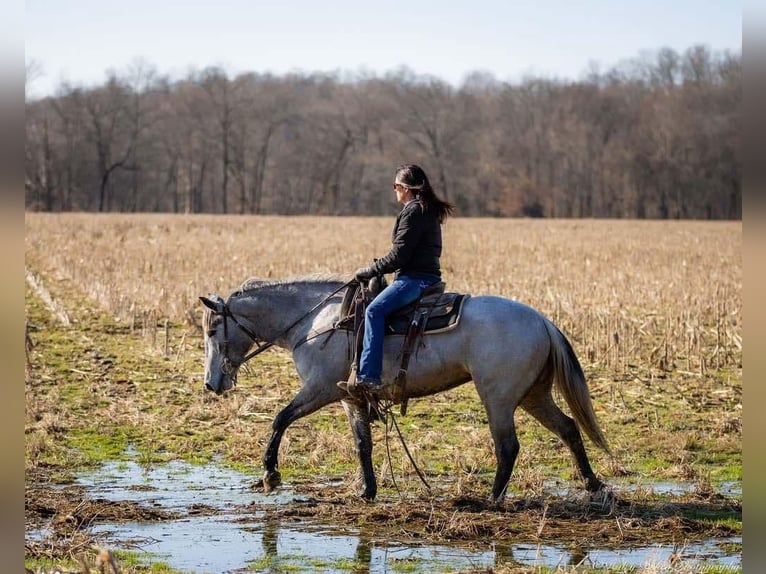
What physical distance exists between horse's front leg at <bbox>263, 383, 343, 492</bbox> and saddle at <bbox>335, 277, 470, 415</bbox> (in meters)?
0.32

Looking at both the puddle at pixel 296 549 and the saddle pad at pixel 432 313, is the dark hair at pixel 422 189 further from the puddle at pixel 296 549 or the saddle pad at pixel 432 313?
the puddle at pixel 296 549

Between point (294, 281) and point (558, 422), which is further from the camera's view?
point (294, 281)

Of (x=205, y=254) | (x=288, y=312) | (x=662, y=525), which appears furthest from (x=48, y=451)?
(x=205, y=254)

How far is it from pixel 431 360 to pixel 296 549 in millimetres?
2098

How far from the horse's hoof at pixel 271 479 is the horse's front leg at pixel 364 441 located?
0.70 meters

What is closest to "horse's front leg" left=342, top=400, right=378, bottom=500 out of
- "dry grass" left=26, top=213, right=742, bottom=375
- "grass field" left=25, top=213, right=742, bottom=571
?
"grass field" left=25, top=213, right=742, bottom=571

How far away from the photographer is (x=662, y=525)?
25.2 ft

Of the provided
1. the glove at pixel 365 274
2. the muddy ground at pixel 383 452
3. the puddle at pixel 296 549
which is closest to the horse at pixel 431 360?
the glove at pixel 365 274

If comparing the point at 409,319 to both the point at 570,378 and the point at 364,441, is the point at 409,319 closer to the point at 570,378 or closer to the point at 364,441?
the point at 364,441

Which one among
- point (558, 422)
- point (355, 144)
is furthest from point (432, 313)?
point (355, 144)

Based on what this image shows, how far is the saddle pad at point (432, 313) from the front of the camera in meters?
8.62

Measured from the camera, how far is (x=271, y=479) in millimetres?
8758

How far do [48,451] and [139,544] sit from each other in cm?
344

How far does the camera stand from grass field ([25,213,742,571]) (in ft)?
→ 32.6
